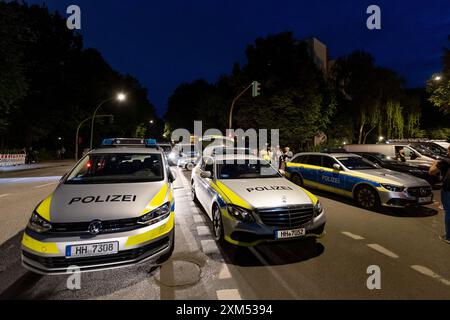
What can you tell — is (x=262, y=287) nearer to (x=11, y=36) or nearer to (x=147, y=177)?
(x=147, y=177)

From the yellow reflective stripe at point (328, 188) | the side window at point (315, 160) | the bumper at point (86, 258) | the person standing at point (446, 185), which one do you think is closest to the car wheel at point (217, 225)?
the bumper at point (86, 258)

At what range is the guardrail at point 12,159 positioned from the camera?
2143 cm

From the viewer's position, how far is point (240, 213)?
13.1 ft

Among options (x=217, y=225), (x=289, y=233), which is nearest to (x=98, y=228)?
(x=217, y=225)

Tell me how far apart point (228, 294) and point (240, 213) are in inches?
48.8

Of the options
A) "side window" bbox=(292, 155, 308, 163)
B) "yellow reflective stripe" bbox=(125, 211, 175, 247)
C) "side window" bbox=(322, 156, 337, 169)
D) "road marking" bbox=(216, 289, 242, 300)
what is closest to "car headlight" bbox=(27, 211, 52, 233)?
"yellow reflective stripe" bbox=(125, 211, 175, 247)

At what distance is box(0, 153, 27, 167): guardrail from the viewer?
21434mm

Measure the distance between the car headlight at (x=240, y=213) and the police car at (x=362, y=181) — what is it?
15.0 ft

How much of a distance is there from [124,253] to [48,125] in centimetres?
3294

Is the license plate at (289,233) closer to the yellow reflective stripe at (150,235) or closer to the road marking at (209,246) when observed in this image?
the road marking at (209,246)

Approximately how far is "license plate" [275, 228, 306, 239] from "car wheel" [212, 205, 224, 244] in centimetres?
106

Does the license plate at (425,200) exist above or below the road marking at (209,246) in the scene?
above

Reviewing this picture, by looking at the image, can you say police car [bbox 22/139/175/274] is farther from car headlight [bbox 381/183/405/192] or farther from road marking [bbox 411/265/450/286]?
car headlight [bbox 381/183/405/192]
